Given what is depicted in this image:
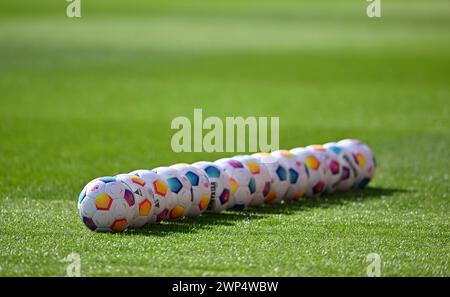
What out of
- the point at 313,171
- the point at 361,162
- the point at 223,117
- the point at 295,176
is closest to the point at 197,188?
the point at 295,176

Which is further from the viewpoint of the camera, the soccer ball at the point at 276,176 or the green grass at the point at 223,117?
the soccer ball at the point at 276,176

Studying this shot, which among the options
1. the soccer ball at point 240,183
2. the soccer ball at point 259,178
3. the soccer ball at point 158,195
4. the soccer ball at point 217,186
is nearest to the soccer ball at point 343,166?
the soccer ball at point 259,178

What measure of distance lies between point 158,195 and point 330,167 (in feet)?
11.0

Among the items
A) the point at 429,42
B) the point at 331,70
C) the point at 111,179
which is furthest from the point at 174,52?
the point at 111,179

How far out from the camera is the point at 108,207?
10859 millimetres

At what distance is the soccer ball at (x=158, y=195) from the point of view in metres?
11.3

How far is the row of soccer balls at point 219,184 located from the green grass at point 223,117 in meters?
0.19

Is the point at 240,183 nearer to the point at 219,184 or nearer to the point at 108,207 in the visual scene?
the point at 219,184

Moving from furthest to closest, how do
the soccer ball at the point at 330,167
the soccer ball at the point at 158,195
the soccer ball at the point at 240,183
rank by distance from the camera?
the soccer ball at the point at 330,167 → the soccer ball at the point at 240,183 → the soccer ball at the point at 158,195

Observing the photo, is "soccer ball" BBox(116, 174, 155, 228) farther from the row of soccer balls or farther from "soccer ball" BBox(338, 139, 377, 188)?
"soccer ball" BBox(338, 139, 377, 188)

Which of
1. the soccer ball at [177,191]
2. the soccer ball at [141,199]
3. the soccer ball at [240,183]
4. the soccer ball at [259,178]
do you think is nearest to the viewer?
the soccer ball at [141,199]

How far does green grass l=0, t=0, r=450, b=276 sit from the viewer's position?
10.2 m

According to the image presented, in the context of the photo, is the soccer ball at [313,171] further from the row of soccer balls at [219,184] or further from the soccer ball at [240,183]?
the soccer ball at [240,183]

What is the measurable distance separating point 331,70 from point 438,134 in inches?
507
